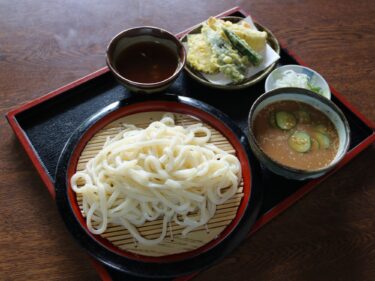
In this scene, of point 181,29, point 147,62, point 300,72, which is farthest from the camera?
point 181,29

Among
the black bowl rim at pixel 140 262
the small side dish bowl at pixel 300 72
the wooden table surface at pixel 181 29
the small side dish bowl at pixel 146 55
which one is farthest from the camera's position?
the small side dish bowl at pixel 300 72

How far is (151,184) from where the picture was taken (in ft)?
5.15

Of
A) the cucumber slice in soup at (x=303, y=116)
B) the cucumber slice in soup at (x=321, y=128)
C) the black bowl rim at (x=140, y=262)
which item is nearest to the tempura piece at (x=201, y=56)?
the black bowl rim at (x=140, y=262)

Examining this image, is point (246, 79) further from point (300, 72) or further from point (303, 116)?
point (303, 116)

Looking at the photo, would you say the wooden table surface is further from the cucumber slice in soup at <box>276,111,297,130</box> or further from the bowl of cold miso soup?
the cucumber slice in soup at <box>276,111,297,130</box>

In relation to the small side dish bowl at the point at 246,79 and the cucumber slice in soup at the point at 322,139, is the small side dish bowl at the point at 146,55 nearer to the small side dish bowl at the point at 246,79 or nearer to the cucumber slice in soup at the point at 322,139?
the small side dish bowl at the point at 246,79

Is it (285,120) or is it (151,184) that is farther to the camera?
(285,120)

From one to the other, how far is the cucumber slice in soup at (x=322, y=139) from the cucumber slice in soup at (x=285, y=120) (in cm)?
12

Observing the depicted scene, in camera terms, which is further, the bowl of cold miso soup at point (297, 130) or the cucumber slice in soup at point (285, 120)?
the cucumber slice in soup at point (285, 120)

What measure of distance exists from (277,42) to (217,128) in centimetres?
79

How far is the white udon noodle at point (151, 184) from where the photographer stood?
1.58m

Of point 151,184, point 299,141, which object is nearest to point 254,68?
point 299,141

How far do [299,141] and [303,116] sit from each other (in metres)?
0.15

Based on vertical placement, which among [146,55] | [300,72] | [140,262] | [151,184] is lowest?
[140,262]
